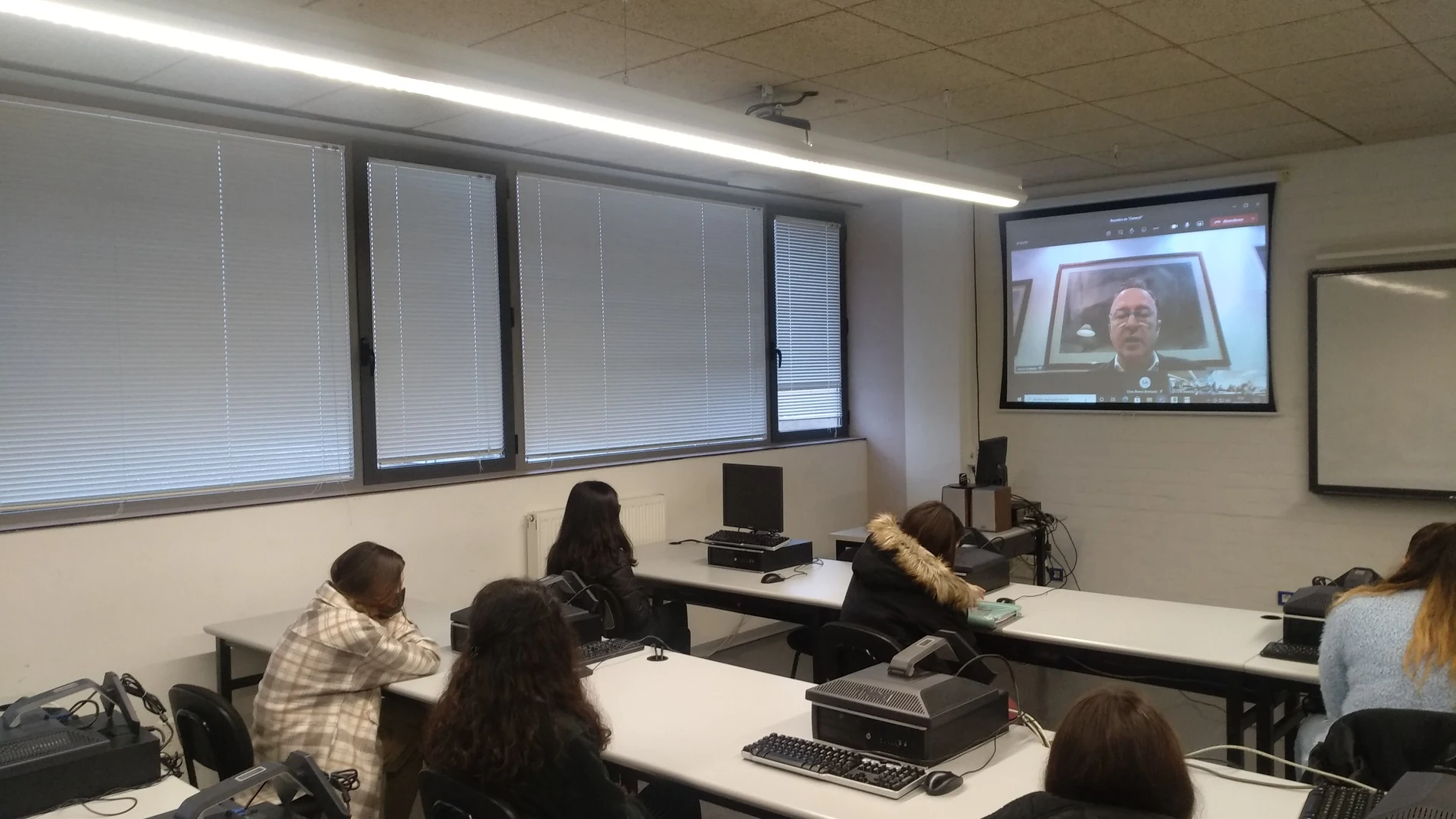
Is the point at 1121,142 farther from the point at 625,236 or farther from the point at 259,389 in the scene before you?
the point at 259,389

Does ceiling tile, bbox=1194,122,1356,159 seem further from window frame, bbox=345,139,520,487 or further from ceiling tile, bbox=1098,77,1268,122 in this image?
window frame, bbox=345,139,520,487

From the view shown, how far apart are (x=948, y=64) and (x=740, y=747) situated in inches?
97.2

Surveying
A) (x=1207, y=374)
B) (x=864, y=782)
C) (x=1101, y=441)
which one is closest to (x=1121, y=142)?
(x=1207, y=374)

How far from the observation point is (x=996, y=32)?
332 cm

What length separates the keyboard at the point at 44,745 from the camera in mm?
2297

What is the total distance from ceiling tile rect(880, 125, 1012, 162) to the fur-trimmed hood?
201 centimetres

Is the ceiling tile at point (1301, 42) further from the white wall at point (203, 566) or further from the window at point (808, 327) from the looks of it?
the white wall at point (203, 566)

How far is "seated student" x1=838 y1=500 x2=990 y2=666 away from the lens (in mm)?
3371

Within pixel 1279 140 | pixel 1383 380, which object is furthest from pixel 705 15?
pixel 1383 380

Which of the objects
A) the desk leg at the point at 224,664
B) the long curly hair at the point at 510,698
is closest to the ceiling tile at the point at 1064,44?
the long curly hair at the point at 510,698

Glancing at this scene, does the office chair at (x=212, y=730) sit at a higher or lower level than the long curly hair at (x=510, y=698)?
lower

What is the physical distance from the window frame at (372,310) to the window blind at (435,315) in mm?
25

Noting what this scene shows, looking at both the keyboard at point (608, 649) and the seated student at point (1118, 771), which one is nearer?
the seated student at point (1118, 771)

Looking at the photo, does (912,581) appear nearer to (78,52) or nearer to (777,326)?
(78,52)
